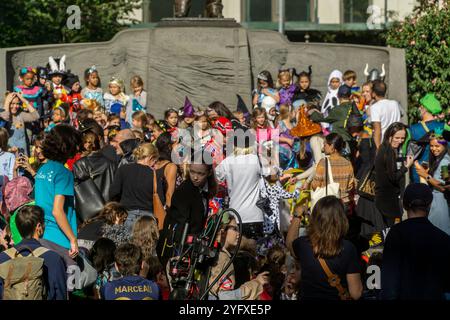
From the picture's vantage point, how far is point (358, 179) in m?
16.6

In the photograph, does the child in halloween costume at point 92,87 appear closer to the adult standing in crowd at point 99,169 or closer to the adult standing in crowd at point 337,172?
the adult standing in crowd at point 99,169

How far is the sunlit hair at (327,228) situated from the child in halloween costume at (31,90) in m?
12.0

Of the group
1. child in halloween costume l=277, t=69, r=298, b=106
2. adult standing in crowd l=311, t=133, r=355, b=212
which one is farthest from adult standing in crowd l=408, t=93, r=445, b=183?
child in halloween costume l=277, t=69, r=298, b=106

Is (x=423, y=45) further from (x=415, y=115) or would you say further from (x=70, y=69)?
(x=70, y=69)

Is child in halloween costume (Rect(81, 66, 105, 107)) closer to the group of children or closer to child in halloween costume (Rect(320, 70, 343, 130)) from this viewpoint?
the group of children

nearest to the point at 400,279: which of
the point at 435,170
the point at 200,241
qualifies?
the point at 200,241

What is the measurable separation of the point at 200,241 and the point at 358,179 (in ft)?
20.5

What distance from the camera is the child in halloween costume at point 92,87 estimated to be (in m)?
22.0

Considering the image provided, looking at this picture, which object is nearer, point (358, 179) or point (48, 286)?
point (48, 286)

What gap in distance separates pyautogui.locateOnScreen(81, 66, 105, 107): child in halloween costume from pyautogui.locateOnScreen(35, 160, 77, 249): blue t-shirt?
10488 millimetres

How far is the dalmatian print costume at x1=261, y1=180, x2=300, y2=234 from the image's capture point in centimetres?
1452

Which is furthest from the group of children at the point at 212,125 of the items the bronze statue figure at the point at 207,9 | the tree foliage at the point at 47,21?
the tree foliage at the point at 47,21
